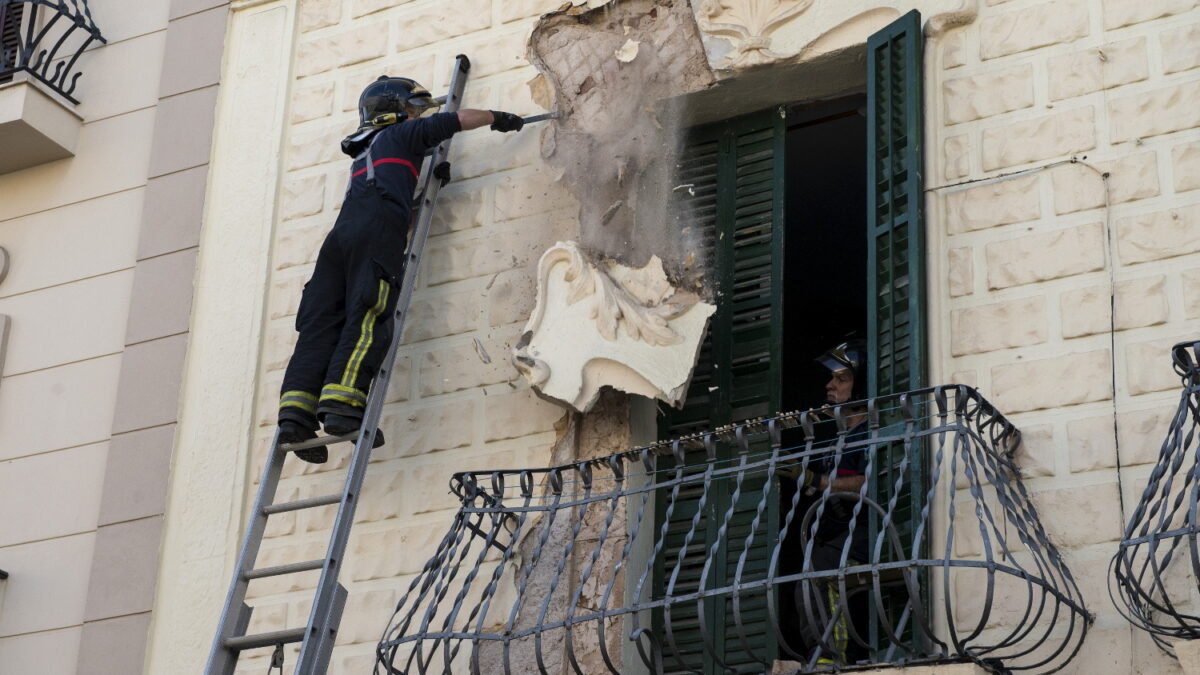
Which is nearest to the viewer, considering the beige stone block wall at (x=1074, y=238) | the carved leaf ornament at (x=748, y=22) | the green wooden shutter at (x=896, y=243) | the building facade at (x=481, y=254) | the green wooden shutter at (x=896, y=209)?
the beige stone block wall at (x=1074, y=238)

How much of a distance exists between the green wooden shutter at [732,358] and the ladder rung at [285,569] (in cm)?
119

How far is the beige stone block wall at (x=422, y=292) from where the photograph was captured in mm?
7512

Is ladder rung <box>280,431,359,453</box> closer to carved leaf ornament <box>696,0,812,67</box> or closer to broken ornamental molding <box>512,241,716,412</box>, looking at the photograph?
broken ornamental molding <box>512,241,716,412</box>

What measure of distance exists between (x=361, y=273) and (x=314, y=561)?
1.07 metres

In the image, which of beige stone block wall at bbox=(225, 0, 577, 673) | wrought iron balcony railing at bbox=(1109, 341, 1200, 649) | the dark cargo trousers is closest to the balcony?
beige stone block wall at bbox=(225, 0, 577, 673)

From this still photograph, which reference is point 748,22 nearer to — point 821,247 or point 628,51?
point 628,51

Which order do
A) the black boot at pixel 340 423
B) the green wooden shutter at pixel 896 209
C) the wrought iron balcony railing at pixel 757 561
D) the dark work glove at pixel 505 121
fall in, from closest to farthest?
1. the wrought iron balcony railing at pixel 757 561
2. the green wooden shutter at pixel 896 209
3. the black boot at pixel 340 423
4. the dark work glove at pixel 505 121

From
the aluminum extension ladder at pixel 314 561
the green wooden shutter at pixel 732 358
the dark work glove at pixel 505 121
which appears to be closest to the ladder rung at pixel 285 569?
the aluminum extension ladder at pixel 314 561

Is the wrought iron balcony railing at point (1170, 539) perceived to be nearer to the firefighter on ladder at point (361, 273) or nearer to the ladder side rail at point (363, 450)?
the ladder side rail at point (363, 450)

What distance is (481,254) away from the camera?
7.93 metres

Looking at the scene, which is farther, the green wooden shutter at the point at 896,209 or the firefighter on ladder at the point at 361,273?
the firefighter on ladder at the point at 361,273

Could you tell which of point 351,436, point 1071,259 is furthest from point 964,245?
point 351,436

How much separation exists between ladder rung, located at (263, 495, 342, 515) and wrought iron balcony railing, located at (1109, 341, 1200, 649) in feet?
8.62

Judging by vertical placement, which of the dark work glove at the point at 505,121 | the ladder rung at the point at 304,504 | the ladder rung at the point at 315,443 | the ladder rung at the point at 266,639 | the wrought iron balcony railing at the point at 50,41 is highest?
the wrought iron balcony railing at the point at 50,41
